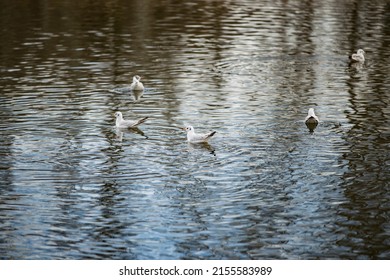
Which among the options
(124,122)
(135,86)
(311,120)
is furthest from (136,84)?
(311,120)

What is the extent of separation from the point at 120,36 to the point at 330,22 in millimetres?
11374

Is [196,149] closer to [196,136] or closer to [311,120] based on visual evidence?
[196,136]

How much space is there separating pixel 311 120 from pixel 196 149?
3.87 metres

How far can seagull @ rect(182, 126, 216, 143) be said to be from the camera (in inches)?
897

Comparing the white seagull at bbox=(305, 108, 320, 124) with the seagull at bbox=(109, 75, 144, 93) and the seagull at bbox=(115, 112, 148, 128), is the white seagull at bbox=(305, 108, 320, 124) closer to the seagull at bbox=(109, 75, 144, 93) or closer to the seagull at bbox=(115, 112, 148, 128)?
the seagull at bbox=(115, 112, 148, 128)

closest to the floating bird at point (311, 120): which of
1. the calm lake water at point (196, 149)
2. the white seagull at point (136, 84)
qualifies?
the calm lake water at point (196, 149)

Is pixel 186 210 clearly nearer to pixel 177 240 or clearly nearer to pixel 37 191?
pixel 177 240

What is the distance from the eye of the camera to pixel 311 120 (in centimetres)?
2494

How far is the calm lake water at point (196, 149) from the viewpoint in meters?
16.8

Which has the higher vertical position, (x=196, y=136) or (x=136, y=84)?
(x=196, y=136)

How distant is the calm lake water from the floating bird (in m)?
0.25

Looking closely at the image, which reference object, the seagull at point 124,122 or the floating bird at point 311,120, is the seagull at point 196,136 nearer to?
the seagull at point 124,122

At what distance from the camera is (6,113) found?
26516mm

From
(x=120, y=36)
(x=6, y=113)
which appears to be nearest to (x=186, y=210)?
(x=6, y=113)
